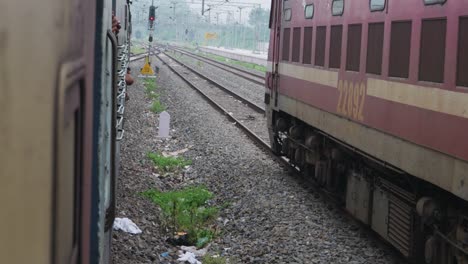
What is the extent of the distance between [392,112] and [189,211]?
13.7 feet

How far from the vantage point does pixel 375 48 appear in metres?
7.59

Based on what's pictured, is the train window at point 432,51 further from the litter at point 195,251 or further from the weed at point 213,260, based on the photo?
the litter at point 195,251

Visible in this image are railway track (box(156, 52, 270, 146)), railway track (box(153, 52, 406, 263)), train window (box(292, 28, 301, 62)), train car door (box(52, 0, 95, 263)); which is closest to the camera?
train car door (box(52, 0, 95, 263))

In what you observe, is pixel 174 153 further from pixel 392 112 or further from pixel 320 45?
pixel 392 112

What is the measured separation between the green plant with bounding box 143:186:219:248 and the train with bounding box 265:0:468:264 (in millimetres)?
1774

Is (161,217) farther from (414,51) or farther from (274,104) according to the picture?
(414,51)

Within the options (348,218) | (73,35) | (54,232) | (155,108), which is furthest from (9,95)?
(155,108)

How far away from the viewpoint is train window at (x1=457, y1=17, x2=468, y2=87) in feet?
17.5

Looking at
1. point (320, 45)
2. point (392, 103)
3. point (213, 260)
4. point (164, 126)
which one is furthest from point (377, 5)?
point (164, 126)

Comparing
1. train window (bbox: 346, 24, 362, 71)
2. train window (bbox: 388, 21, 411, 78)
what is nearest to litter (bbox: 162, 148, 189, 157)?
train window (bbox: 346, 24, 362, 71)

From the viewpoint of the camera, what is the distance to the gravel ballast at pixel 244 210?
26.2ft

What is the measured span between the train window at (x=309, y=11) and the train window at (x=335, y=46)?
3.75 feet

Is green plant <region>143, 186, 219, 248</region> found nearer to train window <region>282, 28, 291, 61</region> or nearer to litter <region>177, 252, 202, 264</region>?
litter <region>177, 252, 202, 264</region>

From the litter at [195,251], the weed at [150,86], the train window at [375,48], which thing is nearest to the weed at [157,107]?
the weed at [150,86]
